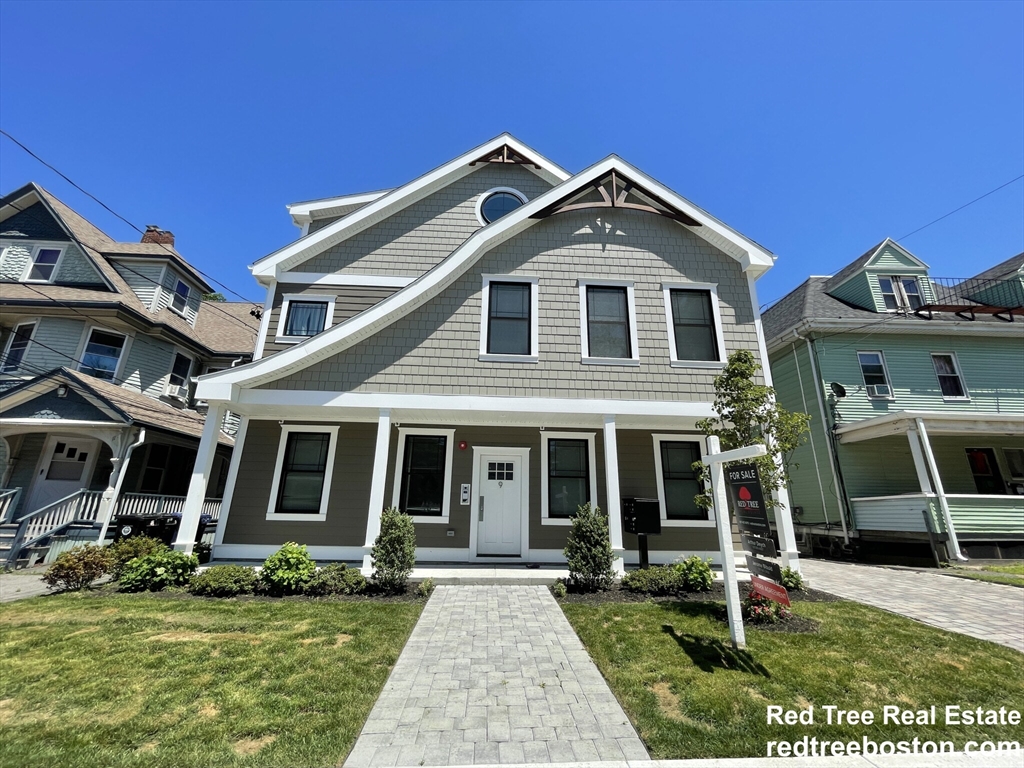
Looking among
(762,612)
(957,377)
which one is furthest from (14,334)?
(957,377)

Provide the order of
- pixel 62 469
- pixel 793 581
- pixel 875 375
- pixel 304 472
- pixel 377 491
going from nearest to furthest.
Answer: pixel 793 581
pixel 377 491
pixel 304 472
pixel 62 469
pixel 875 375

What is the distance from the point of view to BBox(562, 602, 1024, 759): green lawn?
3.16 metres

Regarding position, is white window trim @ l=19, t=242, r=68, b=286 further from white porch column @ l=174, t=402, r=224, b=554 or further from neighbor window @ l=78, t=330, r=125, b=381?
white porch column @ l=174, t=402, r=224, b=554

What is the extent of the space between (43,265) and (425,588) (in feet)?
61.0

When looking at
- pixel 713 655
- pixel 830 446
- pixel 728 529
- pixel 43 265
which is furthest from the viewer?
pixel 43 265

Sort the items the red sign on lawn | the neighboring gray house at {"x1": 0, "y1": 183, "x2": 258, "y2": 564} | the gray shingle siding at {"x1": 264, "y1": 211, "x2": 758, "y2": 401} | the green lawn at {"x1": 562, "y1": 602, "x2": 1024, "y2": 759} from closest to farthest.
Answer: the green lawn at {"x1": 562, "y1": 602, "x2": 1024, "y2": 759} → the red sign on lawn → the gray shingle siding at {"x1": 264, "y1": 211, "x2": 758, "y2": 401} → the neighboring gray house at {"x1": 0, "y1": 183, "x2": 258, "y2": 564}

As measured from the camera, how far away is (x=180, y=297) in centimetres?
1667

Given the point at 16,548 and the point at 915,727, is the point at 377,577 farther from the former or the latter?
the point at 16,548

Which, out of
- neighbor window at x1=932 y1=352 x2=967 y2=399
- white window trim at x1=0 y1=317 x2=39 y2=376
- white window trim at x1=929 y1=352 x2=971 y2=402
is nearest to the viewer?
white window trim at x1=0 y1=317 x2=39 y2=376

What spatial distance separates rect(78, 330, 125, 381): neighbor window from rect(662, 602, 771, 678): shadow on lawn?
17761 mm

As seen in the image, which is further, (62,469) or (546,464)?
(62,469)

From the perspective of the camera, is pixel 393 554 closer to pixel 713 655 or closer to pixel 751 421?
pixel 713 655

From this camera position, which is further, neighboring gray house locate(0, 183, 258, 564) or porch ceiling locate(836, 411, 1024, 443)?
porch ceiling locate(836, 411, 1024, 443)

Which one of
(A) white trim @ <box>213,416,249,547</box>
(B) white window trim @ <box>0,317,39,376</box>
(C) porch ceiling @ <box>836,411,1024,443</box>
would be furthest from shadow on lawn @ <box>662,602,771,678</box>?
(B) white window trim @ <box>0,317,39,376</box>
